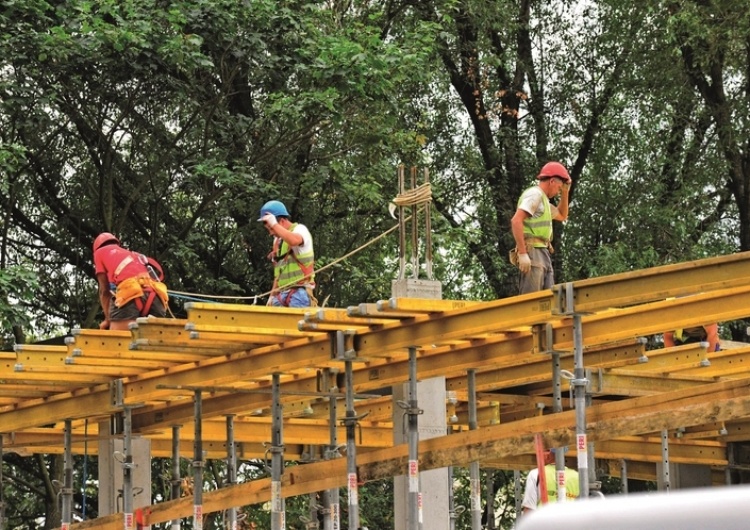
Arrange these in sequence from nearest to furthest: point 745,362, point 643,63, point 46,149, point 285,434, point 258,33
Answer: point 745,362 → point 285,434 → point 258,33 → point 46,149 → point 643,63

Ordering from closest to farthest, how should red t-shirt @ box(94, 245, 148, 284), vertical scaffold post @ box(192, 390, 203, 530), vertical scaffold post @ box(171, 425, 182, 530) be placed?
1. vertical scaffold post @ box(192, 390, 203, 530)
2. red t-shirt @ box(94, 245, 148, 284)
3. vertical scaffold post @ box(171, 425, 182, 530)

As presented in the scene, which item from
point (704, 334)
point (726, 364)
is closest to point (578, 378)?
point (726, 364)

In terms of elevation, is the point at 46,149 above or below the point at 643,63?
below

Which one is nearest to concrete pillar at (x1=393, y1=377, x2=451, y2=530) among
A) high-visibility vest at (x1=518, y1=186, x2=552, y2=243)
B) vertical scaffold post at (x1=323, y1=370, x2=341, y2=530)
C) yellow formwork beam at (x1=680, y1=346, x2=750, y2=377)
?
vertical scaffold post at (x1=323, y1=370, x2=341, y2=530)

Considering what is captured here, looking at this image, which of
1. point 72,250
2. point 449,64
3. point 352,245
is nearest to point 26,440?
point 72,250

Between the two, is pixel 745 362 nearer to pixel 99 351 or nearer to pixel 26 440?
pixel 99 351

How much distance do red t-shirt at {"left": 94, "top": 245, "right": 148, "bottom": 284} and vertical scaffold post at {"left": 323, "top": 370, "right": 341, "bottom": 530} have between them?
244 centimetres

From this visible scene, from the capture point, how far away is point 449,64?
28516 millimetres

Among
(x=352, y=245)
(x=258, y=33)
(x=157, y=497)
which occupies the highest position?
(x=258, y=33)

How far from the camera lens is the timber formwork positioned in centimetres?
1169

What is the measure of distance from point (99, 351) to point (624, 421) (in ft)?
17.0

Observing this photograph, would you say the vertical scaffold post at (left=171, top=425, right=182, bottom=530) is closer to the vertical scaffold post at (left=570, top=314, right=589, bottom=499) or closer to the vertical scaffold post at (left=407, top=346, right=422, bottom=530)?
the vertical scaffold post at (left=407, top=346, right=422, bottom=530)

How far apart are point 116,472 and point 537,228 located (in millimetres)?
7531

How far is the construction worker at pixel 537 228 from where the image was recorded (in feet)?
45.2
